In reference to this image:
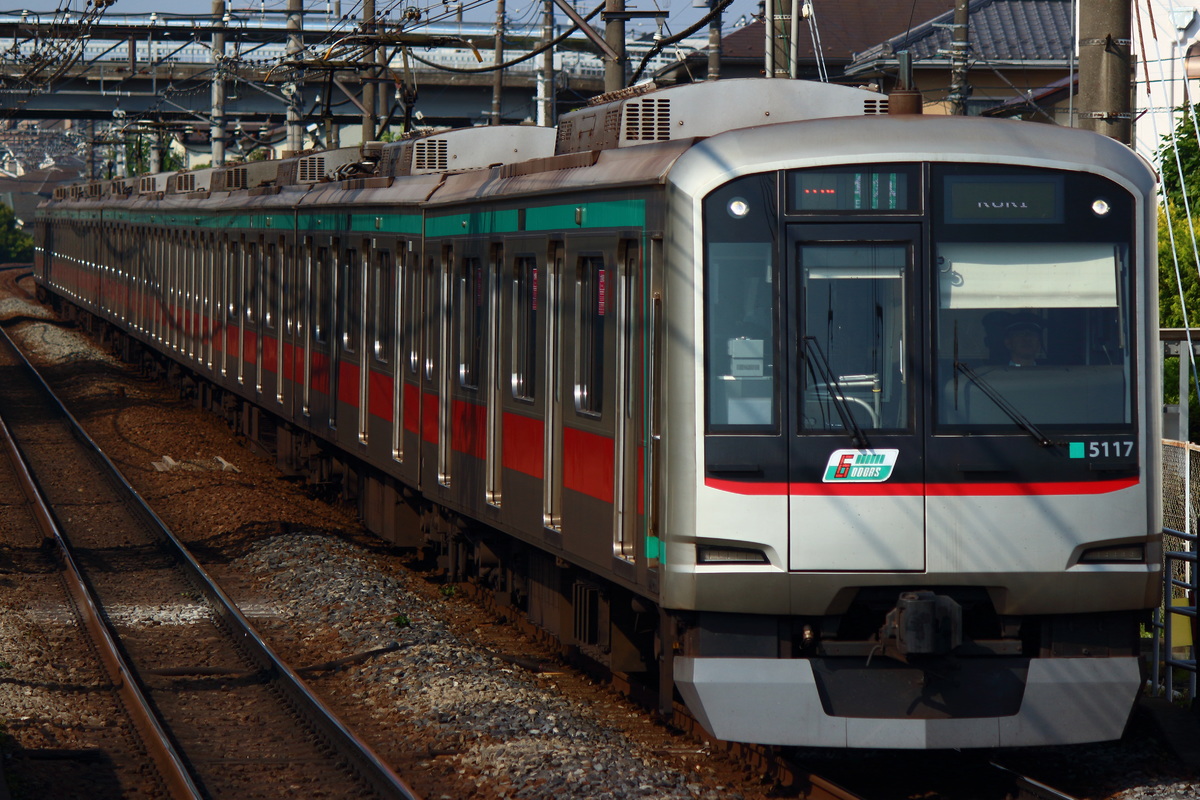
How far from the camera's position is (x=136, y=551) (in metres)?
13.3

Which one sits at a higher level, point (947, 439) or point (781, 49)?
point (781, 49)

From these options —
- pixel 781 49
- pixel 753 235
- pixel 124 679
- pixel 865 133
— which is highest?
pixel 781 49

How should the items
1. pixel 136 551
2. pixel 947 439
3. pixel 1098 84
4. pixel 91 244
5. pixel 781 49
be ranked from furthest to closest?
pixel 91 244 < pixel 781 49 < pixel 136 551 < pixel 1098 84 < pixel 947 439

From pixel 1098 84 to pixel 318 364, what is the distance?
818 centimetres

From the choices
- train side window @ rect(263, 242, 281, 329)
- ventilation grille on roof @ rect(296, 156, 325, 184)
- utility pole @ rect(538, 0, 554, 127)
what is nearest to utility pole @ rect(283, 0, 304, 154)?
utility pole @ rect(538, 0, 554, 127)

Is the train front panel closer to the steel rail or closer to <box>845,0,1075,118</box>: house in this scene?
the steel rail

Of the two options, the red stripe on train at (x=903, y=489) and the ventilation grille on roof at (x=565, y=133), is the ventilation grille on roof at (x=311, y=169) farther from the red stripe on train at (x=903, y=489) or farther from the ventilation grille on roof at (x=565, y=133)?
the red stripe on train at (x=903, y=489)

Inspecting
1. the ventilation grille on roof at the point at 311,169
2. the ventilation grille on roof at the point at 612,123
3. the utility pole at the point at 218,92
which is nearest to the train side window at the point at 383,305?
the ventilation grille on roof at the point at 612,123

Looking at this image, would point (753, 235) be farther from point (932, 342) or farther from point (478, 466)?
point (478, 466)

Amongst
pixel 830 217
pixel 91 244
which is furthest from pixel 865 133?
pixel 91 244

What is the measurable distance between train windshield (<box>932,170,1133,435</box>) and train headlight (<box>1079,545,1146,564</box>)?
Answer: 48 cm

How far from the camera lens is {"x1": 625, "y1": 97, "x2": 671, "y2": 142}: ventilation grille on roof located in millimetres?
7719

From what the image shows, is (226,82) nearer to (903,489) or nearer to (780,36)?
(780,36)

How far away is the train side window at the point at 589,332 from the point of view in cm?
738
